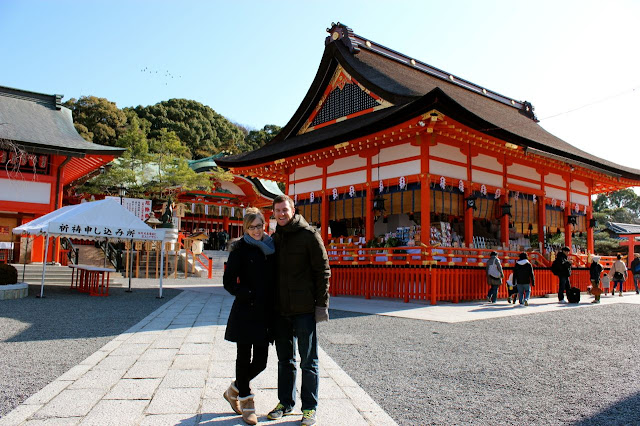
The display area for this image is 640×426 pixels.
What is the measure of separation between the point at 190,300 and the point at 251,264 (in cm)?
814

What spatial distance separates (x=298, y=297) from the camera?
307cm

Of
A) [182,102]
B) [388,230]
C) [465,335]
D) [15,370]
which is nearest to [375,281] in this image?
[388,230]

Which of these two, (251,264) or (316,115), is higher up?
(316,115)

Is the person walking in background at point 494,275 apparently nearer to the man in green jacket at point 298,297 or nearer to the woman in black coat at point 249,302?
the man in green jacket at point 298,297

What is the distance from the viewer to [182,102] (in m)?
53.2

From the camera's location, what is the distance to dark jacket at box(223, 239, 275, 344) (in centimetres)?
306

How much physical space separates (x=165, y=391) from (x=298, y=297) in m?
1.41

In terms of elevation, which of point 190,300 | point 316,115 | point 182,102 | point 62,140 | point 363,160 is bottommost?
point 190,300

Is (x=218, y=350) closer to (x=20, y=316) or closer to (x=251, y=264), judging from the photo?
(x=251, y=264)

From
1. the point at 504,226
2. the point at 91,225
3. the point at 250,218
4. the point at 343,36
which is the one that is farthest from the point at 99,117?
the point at 250,218

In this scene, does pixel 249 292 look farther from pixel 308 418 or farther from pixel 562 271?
pixel 562 271

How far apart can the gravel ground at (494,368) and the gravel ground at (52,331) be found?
9.07ft

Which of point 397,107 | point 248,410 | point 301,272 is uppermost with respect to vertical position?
point 397,107

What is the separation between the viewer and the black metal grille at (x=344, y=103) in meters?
14.5
